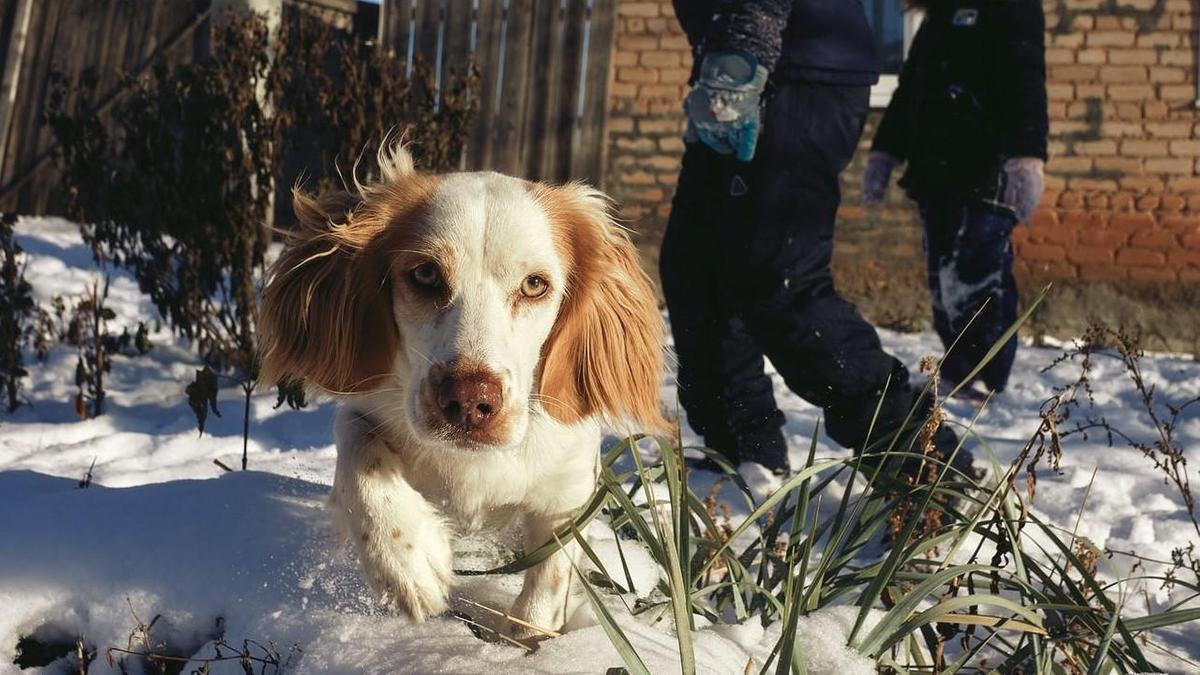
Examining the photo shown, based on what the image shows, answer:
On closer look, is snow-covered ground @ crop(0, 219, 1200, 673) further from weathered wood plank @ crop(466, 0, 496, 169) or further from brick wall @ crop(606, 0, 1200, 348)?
weathered wood plank @ crop(466, 0, 496, 169)

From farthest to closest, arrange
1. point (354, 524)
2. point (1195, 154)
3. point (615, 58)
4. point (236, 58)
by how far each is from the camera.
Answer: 1. point (615, 58)
2. point (1195, 154)
3. point (236, 58)
4. point (354, 524)

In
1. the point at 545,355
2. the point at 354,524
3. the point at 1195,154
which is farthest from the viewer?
the point at 1195,154

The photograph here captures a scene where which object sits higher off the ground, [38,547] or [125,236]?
[125,236]

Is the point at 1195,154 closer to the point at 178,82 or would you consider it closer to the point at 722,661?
the point at 178,82

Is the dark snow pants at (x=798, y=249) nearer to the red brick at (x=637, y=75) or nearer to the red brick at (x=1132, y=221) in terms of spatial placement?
the red brick at (x=637, y=75)

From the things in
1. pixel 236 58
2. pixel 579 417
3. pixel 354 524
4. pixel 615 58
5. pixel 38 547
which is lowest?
pixel 38 547

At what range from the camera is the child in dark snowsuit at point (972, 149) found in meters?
4.04

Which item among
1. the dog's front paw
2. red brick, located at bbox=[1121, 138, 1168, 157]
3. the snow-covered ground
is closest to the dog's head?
the dog's front paw

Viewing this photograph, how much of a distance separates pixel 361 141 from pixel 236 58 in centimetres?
→ 58

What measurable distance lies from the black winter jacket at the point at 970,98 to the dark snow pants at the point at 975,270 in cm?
10

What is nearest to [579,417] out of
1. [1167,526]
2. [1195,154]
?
[1167,526]

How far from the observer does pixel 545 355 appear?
6.91 ft

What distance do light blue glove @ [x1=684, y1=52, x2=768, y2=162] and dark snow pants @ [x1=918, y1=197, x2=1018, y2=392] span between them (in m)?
1.58

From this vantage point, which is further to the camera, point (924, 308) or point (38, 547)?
point (924, 308)
